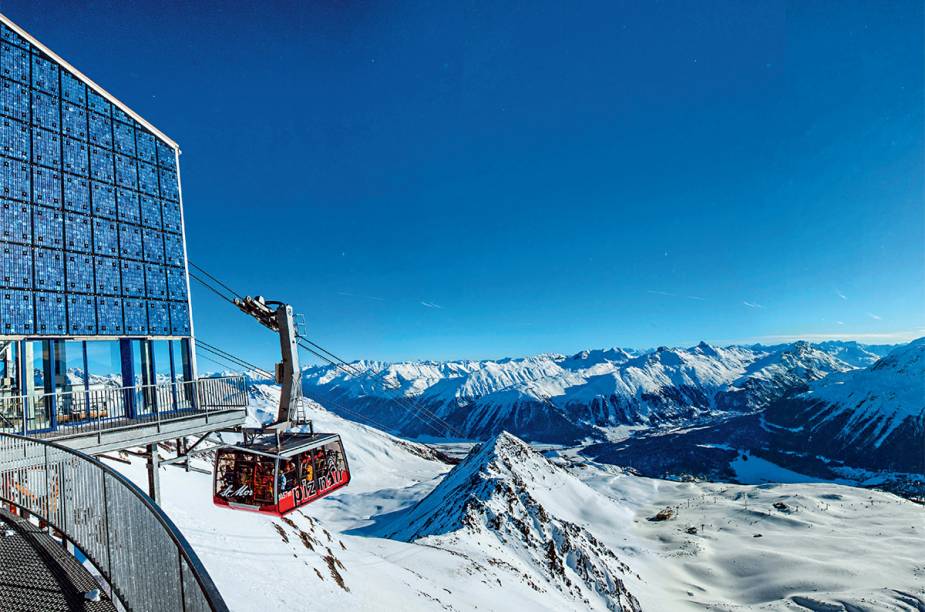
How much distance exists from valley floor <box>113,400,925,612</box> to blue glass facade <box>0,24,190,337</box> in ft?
48.4

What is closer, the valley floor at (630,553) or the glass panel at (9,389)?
the glass panel at (9,389)

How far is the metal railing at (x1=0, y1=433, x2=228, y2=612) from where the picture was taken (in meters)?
6.66

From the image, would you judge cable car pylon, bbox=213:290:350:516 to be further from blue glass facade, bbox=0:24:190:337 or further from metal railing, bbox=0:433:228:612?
metal railing, bbox=0:433:228:612

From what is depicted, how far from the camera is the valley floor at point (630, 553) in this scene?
31.8m

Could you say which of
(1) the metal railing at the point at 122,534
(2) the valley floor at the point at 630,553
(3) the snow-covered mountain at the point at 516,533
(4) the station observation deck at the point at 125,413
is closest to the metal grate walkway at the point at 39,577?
(1) the metal railing at the point at 122,534

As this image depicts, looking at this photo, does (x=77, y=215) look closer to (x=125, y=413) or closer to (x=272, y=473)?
(x=125, y=413)

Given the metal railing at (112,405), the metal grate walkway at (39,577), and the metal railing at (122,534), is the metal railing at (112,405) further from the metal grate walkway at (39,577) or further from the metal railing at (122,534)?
the metal railing at (122,534)

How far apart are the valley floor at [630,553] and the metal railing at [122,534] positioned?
13.9 metres

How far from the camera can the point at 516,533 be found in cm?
8431

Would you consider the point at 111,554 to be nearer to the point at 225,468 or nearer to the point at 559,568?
the point at 225,468

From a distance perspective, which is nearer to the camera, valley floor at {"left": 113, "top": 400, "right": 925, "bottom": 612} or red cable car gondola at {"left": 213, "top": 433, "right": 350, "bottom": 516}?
red cable car gondola at {"left": 213, "top": 433, "right": 350, "bottom": 516}

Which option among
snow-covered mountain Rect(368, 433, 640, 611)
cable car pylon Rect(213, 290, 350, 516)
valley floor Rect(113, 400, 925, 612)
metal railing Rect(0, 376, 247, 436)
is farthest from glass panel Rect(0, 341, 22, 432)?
snow-covered mountain Rect(368, 433, 640, 611)

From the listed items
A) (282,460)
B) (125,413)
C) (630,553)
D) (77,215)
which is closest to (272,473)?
(282,460)

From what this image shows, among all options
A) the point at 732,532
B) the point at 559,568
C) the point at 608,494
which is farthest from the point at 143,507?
the point at 608,494
